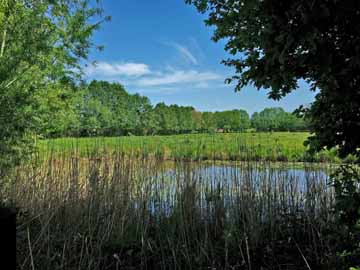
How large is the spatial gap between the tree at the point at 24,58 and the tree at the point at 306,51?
2819mm

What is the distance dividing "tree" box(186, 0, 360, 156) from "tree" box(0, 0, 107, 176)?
282cm

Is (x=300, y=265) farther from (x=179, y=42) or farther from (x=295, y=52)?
(x=179, y=42)

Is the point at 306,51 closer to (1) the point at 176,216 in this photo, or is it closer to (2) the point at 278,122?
(1) the point at 176,216

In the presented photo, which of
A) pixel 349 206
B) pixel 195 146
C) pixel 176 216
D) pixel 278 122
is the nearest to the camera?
pixel 349 206

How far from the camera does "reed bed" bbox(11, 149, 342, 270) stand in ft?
6.80

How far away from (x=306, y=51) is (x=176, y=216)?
1.54m

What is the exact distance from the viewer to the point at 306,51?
4.07ft

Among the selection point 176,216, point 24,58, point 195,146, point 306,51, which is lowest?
point 176,216

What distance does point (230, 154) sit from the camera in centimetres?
291

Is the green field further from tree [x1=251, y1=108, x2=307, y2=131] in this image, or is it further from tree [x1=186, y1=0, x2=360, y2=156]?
tree [x1=186, y1=0, x2=360, y2=156]

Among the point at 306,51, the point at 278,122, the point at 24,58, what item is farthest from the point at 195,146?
the point at 24,58

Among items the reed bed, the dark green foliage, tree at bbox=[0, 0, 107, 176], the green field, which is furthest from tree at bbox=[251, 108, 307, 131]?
tree at bbox=[0, 0, 107, 176]

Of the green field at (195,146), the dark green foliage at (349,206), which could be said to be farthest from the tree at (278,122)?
the dark green foliage at (349,206)

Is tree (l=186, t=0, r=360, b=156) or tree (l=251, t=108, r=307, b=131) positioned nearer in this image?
tree (l=186, t=0, r=360, b=156)
